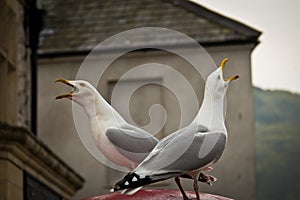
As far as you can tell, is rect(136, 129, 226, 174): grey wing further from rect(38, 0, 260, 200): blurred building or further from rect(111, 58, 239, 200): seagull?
rect(38, 0, 260, 200): blurred building

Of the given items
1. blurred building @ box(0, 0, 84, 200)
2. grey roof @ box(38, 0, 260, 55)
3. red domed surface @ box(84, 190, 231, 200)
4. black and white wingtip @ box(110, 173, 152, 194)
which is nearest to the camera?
black and white wingtip @ box(110, 173, 152, 194)

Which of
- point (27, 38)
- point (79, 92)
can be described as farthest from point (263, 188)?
point (79, 92)

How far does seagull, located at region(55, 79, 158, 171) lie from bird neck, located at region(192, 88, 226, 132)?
0.73 meters

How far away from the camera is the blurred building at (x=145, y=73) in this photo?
29609 millimetres

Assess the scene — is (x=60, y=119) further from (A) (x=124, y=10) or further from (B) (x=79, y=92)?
(B) (x=79, y=92)

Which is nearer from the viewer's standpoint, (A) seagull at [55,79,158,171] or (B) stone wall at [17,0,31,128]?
(A) seagull at [55,79,158,171]

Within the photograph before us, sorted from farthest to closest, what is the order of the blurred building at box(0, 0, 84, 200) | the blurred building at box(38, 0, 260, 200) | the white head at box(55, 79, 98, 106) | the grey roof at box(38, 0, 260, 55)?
the blurred building at box(38, 0, 260, 200) < the grey roof at box(38, 0, 260, 55) < the blurred building at box(0, 0, 84, 200) < the white head at box(55, 79, 98, 106)

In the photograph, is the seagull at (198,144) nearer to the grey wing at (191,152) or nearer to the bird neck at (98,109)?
the grey wing at (191,152)

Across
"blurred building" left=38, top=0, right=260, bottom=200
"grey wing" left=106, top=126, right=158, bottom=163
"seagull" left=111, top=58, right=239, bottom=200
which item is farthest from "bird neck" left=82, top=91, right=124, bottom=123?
"blurred building" left=38, top=0, right=260, bottom=200

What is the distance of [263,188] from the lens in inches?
1773

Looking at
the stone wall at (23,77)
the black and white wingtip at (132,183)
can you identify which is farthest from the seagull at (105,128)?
the stone wall at (23,77)

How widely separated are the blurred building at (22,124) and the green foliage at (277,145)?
775 inches

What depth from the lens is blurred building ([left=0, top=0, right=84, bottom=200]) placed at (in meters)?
18.0

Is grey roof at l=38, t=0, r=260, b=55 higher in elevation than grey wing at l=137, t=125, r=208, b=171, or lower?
higher
